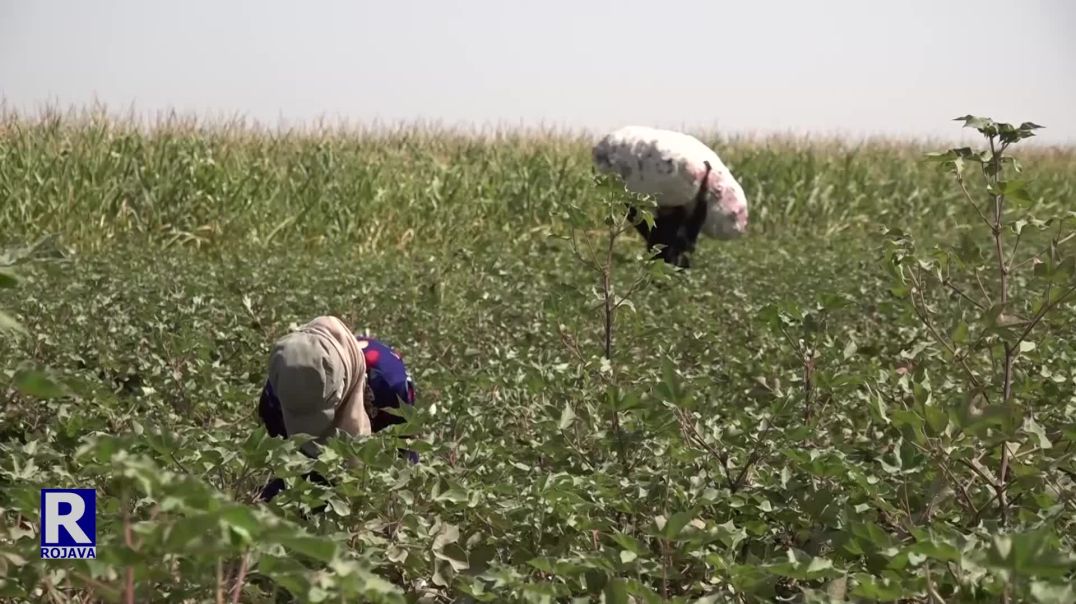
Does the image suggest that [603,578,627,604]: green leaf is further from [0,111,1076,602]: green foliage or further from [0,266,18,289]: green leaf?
[0,266,18,289]: green leaf

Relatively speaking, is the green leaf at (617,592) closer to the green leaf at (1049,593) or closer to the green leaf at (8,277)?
the green leaf at (1049,593)

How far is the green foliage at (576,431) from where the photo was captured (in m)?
1.87

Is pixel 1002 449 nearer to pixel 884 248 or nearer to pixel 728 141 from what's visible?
pixel 884 248

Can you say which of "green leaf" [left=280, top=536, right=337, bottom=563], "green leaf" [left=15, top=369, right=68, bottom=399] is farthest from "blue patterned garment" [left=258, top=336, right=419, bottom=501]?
"green leaf" [left=280, top=536, right=337, bottom=563]

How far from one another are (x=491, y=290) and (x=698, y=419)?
4.17m

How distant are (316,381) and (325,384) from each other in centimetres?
3

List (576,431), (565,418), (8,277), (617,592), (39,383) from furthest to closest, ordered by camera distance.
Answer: (576,431)
(565,418)
(617,592)
(8,277)
(39,383)

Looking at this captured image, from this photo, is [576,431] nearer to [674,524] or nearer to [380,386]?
[380,386]

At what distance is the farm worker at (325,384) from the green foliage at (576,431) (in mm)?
186

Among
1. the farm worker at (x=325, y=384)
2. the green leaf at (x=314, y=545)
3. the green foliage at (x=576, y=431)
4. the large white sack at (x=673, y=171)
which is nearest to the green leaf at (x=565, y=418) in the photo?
the green foliage at (x=576, y=431)

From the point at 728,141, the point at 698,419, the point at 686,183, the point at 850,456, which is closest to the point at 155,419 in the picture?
the point at 698,419

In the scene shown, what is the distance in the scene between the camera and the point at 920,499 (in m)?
2.55

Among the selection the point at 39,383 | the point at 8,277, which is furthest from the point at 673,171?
the point at 39,383

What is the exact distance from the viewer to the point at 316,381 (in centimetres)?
301
